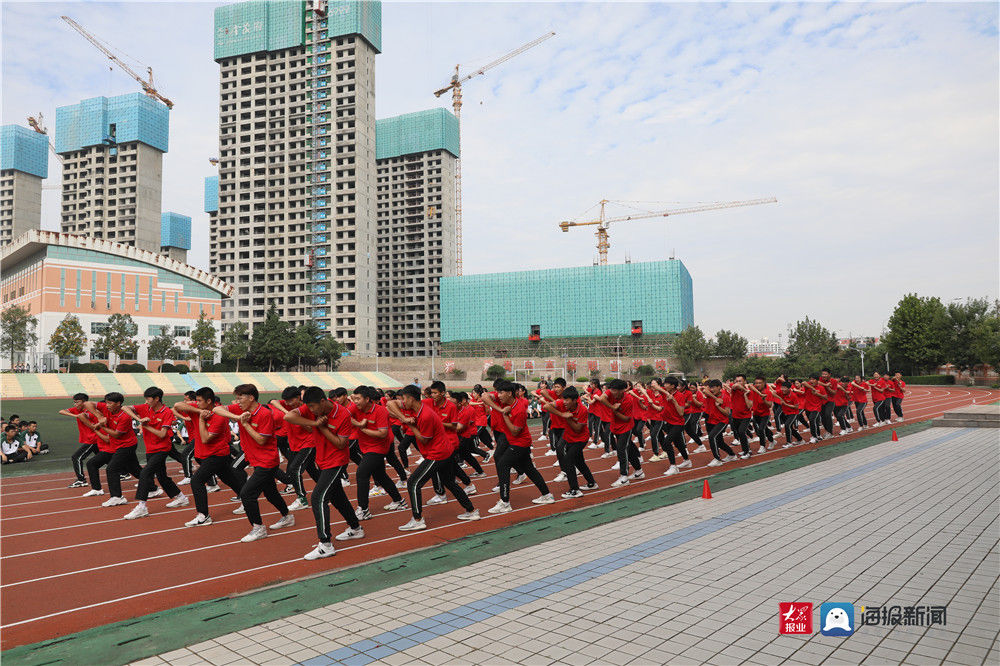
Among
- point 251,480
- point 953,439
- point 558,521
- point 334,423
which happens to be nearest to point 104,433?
point 251,480

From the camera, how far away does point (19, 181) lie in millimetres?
119062

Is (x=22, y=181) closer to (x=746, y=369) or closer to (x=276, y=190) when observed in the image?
(x=276, y=190)

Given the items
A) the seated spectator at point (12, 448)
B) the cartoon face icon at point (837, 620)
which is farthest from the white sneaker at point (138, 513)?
the cartoon face icon at point (837, 620)

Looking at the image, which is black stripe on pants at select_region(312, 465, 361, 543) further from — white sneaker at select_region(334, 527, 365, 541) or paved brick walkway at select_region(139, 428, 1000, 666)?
paved brick walkway at select_region(139, 428, 1000, 666)

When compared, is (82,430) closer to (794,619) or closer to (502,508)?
(502,508)

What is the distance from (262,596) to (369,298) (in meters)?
84.6

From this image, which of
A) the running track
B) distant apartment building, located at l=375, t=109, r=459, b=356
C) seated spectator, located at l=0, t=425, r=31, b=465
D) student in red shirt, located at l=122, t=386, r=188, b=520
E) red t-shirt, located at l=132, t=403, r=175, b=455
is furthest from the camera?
distant apartment building, located at l=375, t=109, r=459, b=356

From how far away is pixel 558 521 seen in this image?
7508 millimetres

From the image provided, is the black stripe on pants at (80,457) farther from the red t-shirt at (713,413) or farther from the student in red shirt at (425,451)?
the red t-shirt at (713,413)

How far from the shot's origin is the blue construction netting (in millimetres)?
118562

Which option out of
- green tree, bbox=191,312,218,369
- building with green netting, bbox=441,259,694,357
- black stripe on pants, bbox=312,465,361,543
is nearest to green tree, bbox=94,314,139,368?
green tree, bbox=191,312,218,369

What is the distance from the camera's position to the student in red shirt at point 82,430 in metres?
9.42

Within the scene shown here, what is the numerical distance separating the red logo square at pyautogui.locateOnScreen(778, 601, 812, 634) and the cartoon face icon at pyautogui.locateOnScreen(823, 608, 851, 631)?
0.11 m

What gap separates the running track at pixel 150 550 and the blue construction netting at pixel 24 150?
145m
